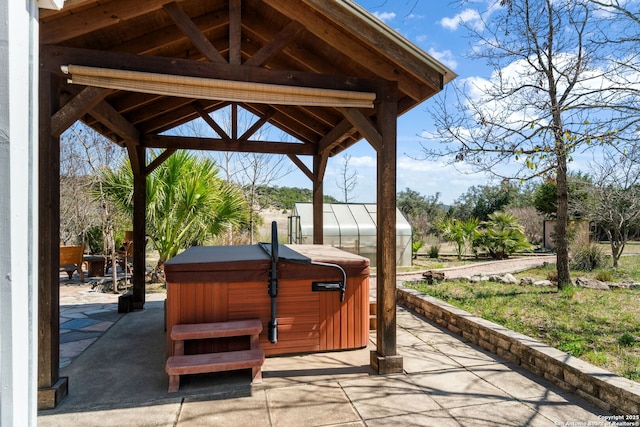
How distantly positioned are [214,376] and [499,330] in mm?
2767

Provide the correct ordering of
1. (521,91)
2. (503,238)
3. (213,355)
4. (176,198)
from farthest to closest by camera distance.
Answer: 1. (503,238)
2. (176,198)
3. (521,91)
4. (213,355)

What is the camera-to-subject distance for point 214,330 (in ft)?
9.92

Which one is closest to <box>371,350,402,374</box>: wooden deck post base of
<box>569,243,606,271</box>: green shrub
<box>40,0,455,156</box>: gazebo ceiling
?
<box>40,0,455,156</box>: gazebo ceiling

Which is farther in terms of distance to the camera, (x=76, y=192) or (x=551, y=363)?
(x=76, y=192)

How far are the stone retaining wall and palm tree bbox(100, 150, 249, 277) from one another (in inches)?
186

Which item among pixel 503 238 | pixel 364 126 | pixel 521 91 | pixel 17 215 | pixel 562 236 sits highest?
pixel 521 91

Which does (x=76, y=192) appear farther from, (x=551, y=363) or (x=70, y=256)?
(x=551, y=363)

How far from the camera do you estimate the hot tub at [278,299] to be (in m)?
3.21

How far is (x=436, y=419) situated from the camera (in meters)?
2.44

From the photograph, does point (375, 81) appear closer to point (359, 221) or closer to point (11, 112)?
point (11, 112)

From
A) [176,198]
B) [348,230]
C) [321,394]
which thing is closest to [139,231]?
[176,198]

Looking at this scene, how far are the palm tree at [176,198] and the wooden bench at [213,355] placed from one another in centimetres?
419

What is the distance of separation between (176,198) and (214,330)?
14.8ft

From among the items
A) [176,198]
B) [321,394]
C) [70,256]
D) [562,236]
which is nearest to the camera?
[321,394]
